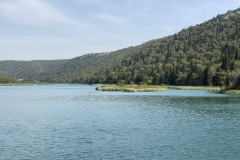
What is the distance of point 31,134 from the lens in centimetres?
3566

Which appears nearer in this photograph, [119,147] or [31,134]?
[119,147]

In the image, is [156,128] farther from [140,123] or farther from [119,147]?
[119,147]

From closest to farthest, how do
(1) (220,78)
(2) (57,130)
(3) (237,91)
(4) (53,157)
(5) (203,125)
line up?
(4) (53,157), (2) (57,130), (5) (203,125), (3) (237,91), (1) (220,78)

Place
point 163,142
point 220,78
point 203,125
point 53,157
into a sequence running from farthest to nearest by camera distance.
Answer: point 220,78 → point 203,125 → point 163,142 → point 53,157

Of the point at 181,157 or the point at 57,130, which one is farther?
the point at 57,130

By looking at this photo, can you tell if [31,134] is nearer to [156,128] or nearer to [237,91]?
[156,128]

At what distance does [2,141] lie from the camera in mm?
31703

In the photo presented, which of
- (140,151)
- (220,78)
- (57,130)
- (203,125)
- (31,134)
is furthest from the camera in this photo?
(220,78)

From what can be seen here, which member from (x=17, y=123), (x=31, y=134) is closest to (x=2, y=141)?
(x=31, y=134)

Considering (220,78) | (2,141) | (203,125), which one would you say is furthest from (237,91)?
(2,141)

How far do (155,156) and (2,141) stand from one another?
1910cm

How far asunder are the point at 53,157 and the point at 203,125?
2662 centimetres

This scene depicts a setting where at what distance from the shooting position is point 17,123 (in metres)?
44.3

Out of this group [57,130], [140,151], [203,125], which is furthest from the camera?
[203,125]
